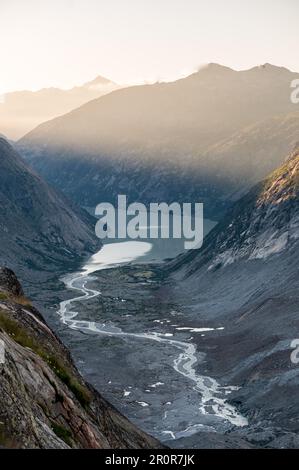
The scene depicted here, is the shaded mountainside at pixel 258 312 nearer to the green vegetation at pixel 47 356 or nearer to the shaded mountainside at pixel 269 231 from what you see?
the shaded mountainside at pixel 269 231

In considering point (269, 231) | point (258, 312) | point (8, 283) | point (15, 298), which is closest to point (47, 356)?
point (15, 298)

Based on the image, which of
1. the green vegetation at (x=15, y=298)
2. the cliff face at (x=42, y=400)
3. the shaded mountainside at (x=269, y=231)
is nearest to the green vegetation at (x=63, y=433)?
the cliff face at (x=42, y=400)

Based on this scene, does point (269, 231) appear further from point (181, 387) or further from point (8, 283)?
point (8, 283)

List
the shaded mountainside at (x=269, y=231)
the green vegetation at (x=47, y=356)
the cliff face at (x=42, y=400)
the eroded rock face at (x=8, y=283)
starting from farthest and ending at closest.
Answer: the shaded mountainside at (x=269, y=231) < the eroded rock face at (x=8, y=283) < the green vegetation at (x=47, y=356) < the cliff face at (x=42, y=400)
